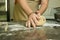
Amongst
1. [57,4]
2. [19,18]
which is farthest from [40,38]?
[57,4]

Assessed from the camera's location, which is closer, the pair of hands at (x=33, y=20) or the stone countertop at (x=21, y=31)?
the stone countertop at (x=21, y=31)

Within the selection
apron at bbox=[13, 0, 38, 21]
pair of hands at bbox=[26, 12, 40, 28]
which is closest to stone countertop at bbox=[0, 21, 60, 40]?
pair of hands at bbox=[26, 12, 40, 28]

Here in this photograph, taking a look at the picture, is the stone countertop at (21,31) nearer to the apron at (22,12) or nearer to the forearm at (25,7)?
the forearm at (25,7)

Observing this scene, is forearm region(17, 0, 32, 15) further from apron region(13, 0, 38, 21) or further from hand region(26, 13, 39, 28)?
apron region(13, 0, 38, 21)

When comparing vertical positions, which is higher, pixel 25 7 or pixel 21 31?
pixel 25 7

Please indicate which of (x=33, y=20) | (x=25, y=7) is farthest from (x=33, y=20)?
(x=25, y=7)

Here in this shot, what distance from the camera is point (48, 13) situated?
1608mm

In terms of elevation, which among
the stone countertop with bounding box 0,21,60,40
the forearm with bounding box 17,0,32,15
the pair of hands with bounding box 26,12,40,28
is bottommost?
the stone countertop with bounding box 0,21,60,40

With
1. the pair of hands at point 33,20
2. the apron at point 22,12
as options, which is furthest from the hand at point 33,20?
the apron at point 22,12

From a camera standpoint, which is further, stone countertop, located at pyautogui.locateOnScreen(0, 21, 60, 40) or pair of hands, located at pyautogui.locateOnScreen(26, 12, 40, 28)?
pair of hands, located at pyautogui.locateOnScreen(26, 12, 40, 28)

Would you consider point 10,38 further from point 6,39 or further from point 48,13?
point 48,13

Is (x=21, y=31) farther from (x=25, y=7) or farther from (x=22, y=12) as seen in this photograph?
(x=22, y=12)

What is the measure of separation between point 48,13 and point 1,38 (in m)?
1.00

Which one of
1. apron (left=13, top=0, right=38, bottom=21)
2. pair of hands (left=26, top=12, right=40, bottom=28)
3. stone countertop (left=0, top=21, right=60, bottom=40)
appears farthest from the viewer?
apron (left=13, top=0, right=38, bottom=21)
